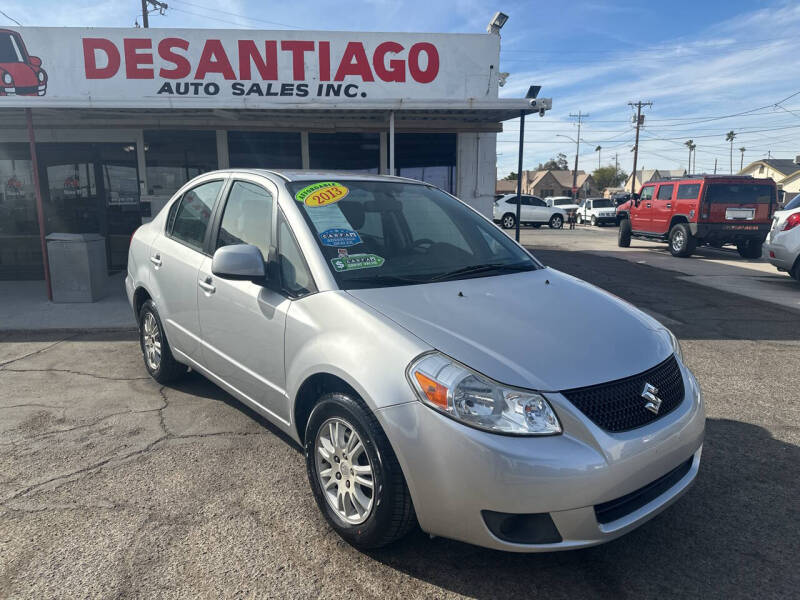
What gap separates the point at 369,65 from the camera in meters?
9.86

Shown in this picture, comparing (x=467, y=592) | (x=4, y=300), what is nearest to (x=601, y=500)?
(x=467, y=592)

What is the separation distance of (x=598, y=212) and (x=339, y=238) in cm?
3400

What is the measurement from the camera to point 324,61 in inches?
387

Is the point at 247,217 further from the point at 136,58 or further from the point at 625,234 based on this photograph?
the point at 625,234

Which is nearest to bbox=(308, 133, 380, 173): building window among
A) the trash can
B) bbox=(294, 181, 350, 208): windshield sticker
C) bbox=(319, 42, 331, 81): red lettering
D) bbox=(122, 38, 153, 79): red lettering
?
bbox=(319, 42, 331, 81): red lettering

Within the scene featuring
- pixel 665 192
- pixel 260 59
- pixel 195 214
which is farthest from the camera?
Answer: pixel 665 192

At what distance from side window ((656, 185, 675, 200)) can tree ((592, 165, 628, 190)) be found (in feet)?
319

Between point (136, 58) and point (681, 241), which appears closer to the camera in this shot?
point (136, 58)

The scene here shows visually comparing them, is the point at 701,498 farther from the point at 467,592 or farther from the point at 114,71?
the point at 114,71

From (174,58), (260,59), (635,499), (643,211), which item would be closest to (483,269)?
(635,499)

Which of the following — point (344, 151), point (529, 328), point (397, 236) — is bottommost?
point (529, 328)

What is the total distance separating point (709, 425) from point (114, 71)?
1027 cm

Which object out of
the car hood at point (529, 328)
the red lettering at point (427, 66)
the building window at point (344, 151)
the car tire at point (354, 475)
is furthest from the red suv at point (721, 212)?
the car tire at point (354, 475)

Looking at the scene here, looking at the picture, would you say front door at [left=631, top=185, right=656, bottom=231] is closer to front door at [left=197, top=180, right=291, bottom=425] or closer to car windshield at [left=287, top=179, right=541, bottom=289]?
car windshield at [left=287, top=179, right=541, bottom=289]
